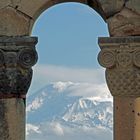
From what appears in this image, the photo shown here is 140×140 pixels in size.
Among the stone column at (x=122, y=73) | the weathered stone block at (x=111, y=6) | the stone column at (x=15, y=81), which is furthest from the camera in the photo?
the weathered stone block at (x=111, y=6)

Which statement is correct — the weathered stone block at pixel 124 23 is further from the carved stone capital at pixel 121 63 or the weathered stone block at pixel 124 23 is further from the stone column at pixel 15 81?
the stone column at pixel 15 81

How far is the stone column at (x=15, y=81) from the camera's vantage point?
1059 cm

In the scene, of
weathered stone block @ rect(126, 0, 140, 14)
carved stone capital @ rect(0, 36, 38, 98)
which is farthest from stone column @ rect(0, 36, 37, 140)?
weathered stone block @ rect(126, 0, 140, 14)

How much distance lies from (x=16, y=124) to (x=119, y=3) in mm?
2523

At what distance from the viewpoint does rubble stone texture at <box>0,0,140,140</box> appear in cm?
1039

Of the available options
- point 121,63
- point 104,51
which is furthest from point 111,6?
point 121,63

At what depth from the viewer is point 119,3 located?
1074 cm

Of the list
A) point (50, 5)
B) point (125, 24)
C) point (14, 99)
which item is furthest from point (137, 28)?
point (14, 99)

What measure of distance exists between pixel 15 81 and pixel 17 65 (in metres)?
0.25

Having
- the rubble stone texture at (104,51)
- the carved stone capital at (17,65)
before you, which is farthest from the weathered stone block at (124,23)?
the carved stone capital at (17,65)

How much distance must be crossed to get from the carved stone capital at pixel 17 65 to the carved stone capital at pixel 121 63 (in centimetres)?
112

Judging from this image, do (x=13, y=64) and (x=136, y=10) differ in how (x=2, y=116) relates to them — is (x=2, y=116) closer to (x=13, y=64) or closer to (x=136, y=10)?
(x=13, y=64)

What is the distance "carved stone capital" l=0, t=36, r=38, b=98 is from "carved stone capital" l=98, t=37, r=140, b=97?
1118 mm

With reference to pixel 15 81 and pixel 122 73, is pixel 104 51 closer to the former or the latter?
pixel 122 73
